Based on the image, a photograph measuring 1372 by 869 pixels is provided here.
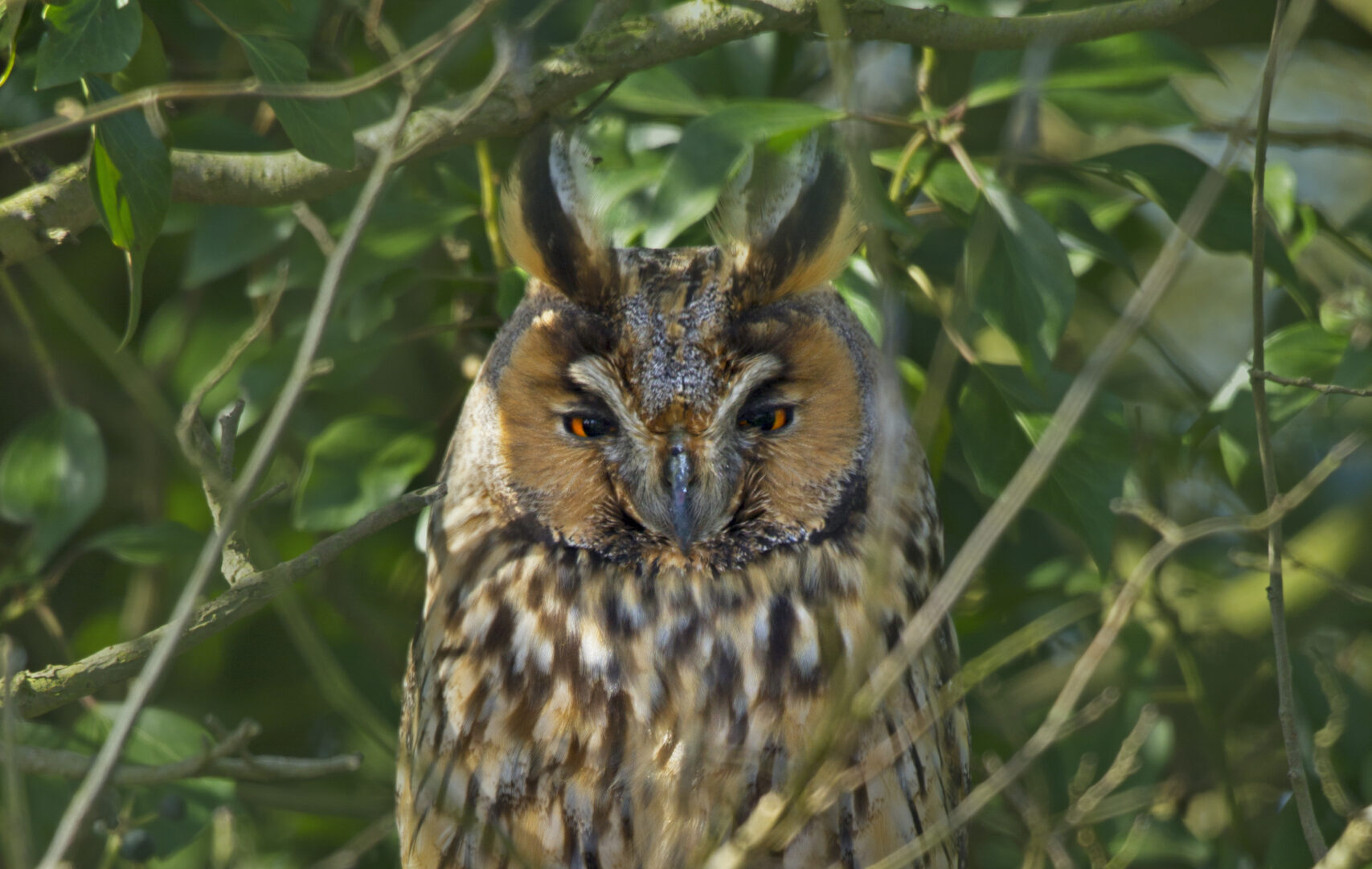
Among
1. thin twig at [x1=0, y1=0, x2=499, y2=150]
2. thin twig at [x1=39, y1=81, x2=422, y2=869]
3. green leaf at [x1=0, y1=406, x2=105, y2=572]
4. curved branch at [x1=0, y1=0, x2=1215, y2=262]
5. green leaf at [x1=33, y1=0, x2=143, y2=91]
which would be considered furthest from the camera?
green leaf at [x1=0, y1=406, x2=105, y2=572]

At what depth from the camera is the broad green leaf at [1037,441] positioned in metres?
1.86

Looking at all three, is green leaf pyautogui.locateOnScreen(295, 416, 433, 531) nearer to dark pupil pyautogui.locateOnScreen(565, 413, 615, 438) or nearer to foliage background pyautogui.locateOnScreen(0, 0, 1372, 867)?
foliage background pyautogui.locateOnScreen(0, 0, 1372, 867)

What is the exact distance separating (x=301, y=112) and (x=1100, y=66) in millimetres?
1200

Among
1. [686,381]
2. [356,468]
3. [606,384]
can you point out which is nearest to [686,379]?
[686,381]

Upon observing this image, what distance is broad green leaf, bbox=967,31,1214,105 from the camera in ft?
6.48

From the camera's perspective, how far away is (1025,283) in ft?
5.99

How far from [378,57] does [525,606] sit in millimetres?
1168

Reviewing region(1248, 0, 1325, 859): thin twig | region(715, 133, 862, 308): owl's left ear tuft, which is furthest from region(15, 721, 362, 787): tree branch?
region(1248, 0, 1325, 859): thin twig

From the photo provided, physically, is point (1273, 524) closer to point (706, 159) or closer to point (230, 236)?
point (706, 159)

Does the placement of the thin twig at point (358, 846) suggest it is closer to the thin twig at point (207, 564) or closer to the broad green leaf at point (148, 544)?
the broad green leaf at point (148, 544)

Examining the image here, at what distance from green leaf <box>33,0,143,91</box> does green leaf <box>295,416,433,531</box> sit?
31.9 inches

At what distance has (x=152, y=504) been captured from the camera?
2.83 meters

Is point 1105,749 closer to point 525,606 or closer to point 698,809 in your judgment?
point 698,809

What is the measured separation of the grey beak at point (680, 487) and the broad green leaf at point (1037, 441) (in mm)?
433
